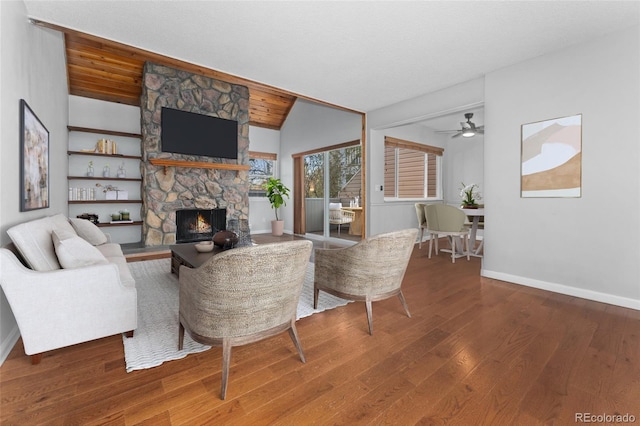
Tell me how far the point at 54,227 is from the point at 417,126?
6.41m

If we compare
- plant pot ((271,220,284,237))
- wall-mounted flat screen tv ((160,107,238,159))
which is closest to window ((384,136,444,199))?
plant pot ((271,220,284,237))

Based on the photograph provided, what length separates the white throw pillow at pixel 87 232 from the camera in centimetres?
335

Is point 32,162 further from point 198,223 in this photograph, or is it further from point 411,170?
point 411,170

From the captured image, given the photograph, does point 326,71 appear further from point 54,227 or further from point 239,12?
point 54,227

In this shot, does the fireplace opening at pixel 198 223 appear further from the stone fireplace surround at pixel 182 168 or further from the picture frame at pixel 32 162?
the picture frame at pixel 32 162

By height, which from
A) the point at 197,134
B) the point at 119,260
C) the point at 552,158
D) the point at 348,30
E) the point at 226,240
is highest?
the point at 348,30

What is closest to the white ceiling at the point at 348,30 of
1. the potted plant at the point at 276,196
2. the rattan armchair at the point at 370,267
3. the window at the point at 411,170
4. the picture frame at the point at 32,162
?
the picture frame at the point at 32,162

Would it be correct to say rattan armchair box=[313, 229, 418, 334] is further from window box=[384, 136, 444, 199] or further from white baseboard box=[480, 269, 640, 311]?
window box=[384, 136, 444, 199]

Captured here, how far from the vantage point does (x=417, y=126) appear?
659 centimetres

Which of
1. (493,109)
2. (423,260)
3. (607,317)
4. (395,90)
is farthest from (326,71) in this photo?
(607,317)

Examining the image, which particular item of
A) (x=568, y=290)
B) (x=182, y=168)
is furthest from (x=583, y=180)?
(x=182, y=168)

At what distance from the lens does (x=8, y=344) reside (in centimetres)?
194

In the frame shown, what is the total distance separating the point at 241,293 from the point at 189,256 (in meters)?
1.73

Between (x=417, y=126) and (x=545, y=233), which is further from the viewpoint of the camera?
(x=417, y=126)
